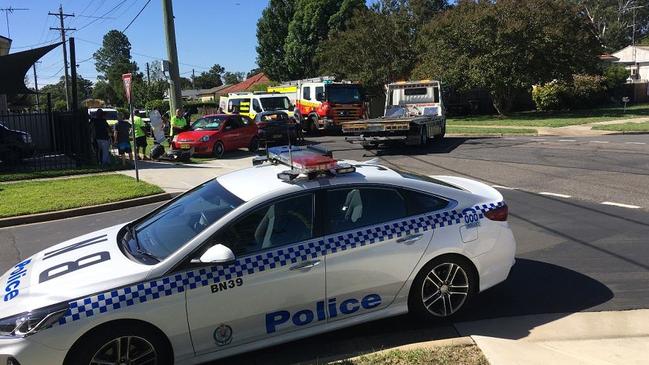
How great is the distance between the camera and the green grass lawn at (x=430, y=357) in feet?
12.9

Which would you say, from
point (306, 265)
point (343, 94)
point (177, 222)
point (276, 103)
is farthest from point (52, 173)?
point (343, 94)

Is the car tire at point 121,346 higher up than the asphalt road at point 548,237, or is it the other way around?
the car tire at point 121,346

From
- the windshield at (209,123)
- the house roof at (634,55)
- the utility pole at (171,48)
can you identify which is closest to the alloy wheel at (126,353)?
the windshield at (209,123)

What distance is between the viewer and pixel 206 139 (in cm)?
1895

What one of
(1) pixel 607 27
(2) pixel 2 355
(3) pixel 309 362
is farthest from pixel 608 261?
(1) pixel 607 27

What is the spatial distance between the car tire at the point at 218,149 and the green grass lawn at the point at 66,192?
505 cm

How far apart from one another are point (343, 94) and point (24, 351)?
2438 cm

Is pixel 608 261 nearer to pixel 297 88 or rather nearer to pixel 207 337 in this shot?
pixel 207 337

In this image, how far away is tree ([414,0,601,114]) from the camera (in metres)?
30.8

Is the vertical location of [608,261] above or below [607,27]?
below

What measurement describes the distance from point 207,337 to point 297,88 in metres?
26.2

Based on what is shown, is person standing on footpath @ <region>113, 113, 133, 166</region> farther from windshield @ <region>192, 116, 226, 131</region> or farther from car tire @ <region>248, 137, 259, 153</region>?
car tire @ <region>248, 137, 259, 153</region>

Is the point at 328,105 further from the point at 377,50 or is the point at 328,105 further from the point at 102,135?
the point at 377,50

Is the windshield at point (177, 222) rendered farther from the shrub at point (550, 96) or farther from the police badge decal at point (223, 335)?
the shrub at point (550, 96)
